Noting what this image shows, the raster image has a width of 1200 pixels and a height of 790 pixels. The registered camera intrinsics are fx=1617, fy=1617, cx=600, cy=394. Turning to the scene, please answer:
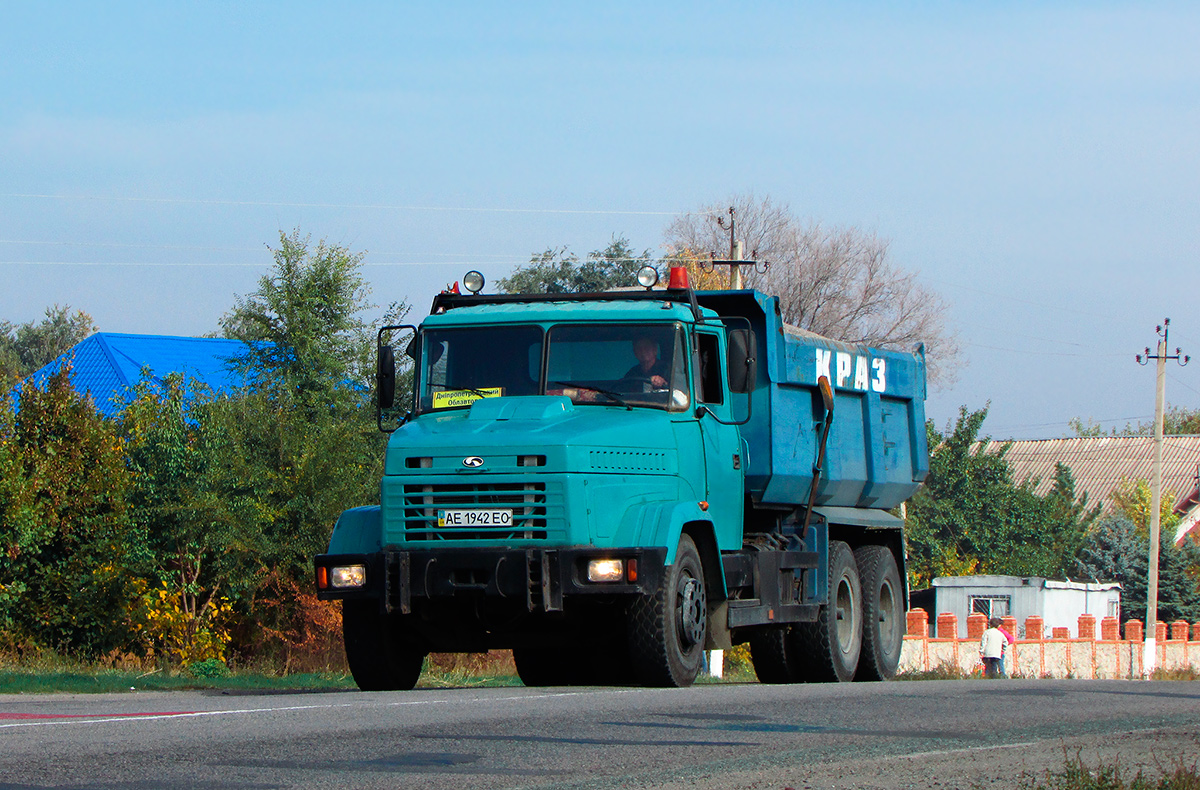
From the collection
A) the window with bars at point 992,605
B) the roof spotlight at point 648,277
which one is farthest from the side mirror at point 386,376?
the window with bars at point 992,605

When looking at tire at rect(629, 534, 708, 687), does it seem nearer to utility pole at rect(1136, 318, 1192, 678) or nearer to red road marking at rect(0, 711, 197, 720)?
red road marking at rect(0, 711, 197, 720)

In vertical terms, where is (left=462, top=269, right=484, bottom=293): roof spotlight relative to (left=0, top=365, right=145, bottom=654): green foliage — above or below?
above

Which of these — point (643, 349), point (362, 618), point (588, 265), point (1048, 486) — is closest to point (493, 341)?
point (643, 349)

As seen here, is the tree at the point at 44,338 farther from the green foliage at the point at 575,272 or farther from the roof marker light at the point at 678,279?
the roof marker light at the point at 678,279

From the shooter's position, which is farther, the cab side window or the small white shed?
the small white shed

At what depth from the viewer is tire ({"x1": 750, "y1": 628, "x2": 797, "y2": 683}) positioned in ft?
50.6

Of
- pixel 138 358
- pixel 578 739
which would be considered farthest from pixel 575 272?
pixel 578 739

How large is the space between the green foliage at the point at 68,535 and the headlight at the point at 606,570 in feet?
46.4

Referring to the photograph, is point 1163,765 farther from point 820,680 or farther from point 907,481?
point 907,481

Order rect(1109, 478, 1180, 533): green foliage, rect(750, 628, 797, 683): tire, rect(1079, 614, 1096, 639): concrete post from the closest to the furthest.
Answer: rect(750, 628, 797, 683): tire < rect(1079, 614, 1096, 639): concrete post < rect(1109, 478, 1180, 533): green foliage

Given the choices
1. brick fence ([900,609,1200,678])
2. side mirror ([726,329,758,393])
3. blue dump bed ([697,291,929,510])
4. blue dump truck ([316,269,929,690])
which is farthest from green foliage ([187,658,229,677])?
brick fence ([900,609,1200,678])

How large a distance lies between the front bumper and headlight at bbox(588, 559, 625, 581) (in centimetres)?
3

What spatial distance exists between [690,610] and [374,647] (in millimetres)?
2432

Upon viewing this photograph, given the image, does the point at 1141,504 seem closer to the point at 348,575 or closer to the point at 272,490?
the point at 272,490
